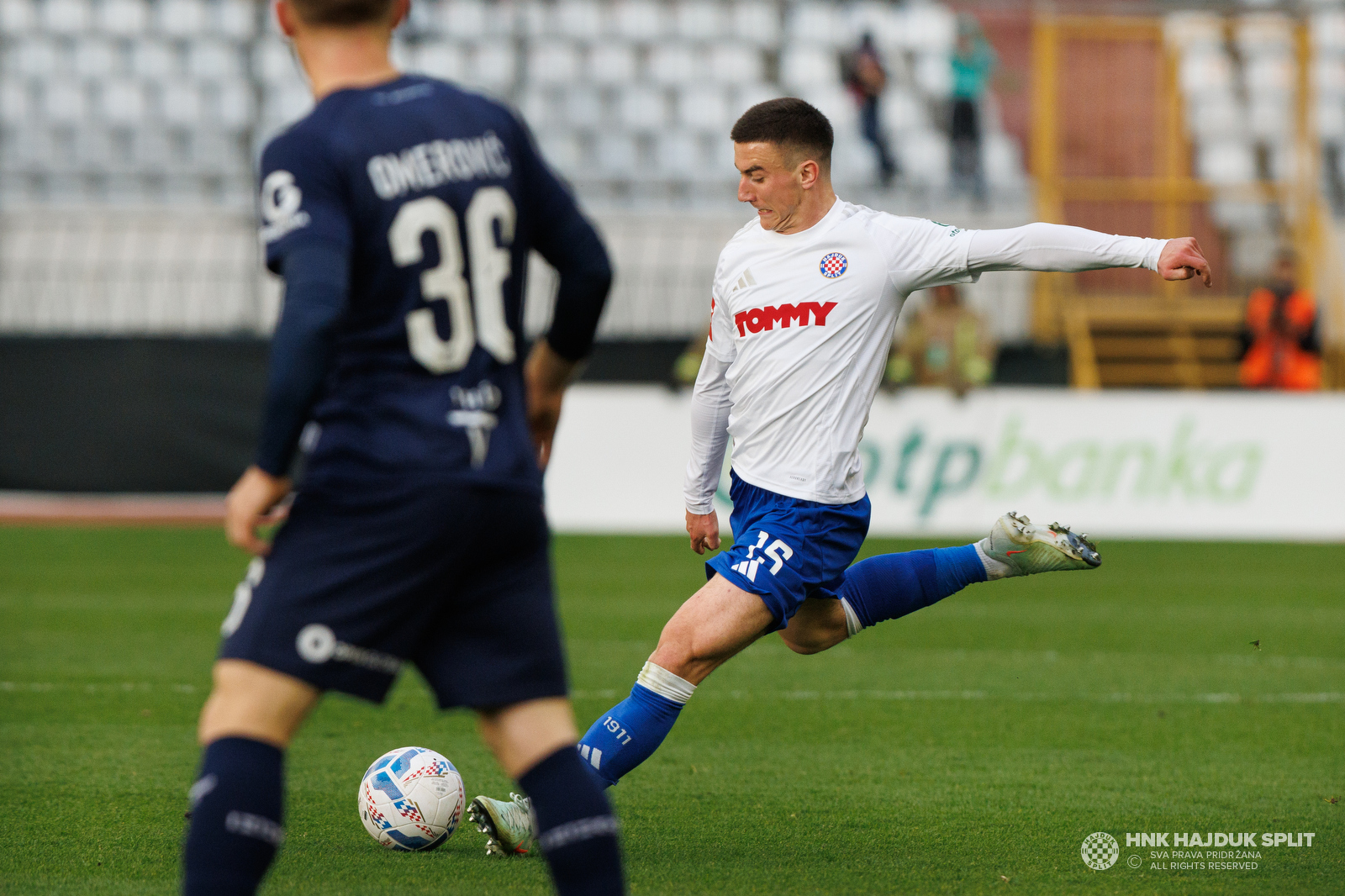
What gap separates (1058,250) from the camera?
14.1 feet

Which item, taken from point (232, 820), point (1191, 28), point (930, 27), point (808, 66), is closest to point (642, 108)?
point (808, 66)

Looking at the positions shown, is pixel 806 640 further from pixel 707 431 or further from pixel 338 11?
pixel 338 11

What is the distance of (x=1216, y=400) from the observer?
13.3 m

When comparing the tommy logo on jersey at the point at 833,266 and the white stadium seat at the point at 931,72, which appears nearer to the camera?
the tommy logo on jersey at the point at 833,266

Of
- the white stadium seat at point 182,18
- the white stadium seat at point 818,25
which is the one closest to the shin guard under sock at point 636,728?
the white stadium seat at point 818,25

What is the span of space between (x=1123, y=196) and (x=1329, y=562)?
24.8 ft

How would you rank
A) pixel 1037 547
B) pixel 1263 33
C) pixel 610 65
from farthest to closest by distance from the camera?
pixel 1263 33
pixel 610 65
pixel 1037 547

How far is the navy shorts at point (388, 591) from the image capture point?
9.11 ft

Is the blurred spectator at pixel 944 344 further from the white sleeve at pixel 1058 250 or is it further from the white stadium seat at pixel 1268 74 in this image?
the white sleeve at pixel 1058 250

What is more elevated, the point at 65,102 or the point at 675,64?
the point at 675,64

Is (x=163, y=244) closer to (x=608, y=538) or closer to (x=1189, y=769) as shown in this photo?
(x=608, y=538)

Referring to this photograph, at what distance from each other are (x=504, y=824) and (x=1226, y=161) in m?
17.9

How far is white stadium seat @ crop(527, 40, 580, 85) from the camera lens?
19.8 meters

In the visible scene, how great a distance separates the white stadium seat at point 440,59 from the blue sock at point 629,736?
16.4 m
